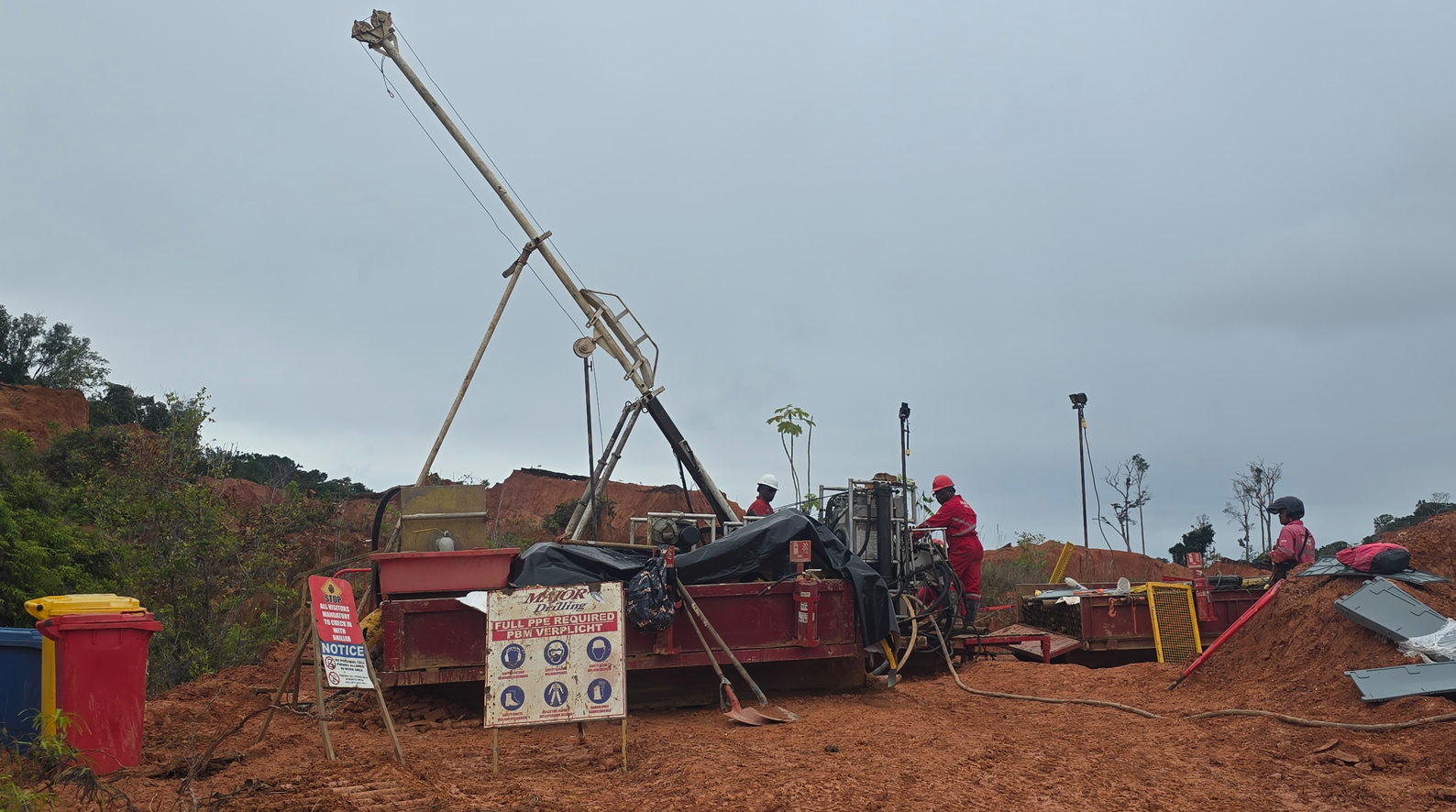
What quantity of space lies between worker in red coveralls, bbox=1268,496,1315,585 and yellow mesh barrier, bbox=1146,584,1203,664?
1.46 meters

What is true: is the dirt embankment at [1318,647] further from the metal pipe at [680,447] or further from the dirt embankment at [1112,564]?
the dirt embankment at [1112,564]

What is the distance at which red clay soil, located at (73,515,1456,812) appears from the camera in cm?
602

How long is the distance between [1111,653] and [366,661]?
10.6 meters

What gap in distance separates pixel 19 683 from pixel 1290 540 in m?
12.6

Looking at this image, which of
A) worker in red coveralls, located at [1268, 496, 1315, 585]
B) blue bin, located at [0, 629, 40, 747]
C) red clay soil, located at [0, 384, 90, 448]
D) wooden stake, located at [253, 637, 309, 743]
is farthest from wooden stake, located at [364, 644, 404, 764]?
red clay soil, located at [0, 384, 90, 448]

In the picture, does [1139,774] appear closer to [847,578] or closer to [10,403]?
[847,578]

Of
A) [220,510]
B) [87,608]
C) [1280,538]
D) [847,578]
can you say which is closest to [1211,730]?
[847,578]

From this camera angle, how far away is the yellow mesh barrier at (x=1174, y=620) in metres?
13.7

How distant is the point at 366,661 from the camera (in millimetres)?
7719

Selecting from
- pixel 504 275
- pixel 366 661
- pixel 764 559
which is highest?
pixel 504 275

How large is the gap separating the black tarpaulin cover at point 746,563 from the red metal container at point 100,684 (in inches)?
140

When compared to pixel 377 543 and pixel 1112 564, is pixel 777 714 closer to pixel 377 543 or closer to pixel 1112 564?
pixel 377 543

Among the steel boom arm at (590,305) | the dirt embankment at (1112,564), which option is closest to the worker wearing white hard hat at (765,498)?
the steel boom arm at (590,305)

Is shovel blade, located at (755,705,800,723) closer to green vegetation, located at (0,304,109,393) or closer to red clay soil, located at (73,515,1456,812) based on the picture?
red clay soil, located at (73,515,1456,812)
